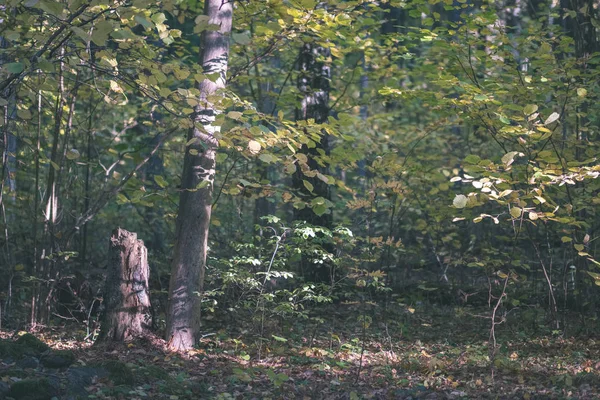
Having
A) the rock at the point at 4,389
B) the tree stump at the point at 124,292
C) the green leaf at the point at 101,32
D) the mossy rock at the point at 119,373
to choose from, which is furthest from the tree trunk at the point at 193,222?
the green leaf at the point at 101,32

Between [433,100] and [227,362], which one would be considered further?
[433,100]

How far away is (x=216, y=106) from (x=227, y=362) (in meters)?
2.75

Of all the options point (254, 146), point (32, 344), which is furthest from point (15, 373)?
point (254, 146)

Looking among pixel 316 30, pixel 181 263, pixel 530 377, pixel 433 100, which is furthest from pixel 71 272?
pixel 530 377

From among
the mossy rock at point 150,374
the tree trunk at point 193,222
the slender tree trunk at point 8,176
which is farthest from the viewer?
the slender tree trunk at point 8,176

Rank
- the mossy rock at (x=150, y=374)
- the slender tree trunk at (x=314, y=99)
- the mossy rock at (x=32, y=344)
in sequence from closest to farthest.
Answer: the mossy rock at (x=150, y=374) → the mossy rock at (x=32, y=344) → the slender tree trunk at (x=314, y=99)

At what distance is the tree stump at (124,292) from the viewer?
6.72 m

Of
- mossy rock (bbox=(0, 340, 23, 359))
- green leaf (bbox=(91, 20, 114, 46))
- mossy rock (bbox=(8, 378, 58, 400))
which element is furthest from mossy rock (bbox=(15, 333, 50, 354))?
green leaf (bbox=(91, 20, 114, 46))

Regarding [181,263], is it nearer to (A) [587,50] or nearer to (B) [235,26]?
(B) [235,26]

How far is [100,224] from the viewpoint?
474 inches

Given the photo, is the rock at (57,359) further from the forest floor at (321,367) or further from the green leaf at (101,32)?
the green leaf at (101,32)

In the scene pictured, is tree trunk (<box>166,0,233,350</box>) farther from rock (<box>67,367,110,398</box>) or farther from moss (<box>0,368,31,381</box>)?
moss (<box>0,368,31,381</box>)

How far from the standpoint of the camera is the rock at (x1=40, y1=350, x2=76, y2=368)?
544 centimetres

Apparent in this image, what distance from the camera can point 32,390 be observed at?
4.59 meters
